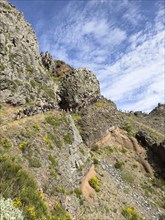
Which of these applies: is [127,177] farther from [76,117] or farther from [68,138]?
[76,117]

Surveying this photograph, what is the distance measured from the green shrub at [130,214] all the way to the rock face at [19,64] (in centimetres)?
2219

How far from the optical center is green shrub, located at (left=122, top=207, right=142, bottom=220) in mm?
22328

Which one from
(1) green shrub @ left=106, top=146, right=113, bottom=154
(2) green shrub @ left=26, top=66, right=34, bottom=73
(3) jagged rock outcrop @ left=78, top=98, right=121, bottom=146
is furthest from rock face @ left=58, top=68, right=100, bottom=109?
(1) green shrub @ left=106, top=146, right=113, bottom=154

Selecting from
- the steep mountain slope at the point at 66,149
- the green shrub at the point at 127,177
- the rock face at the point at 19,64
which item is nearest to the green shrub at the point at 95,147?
the steep mountain slope at the point at 66,149

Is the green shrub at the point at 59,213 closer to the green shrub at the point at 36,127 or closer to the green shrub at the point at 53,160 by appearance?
the green shrub at the point at 53,160

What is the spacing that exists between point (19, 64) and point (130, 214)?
32.2m

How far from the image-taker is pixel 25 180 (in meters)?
15.5

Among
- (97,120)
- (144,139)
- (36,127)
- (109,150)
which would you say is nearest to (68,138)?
(36,127)

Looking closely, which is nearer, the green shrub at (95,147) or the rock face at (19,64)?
the green shrub at (95,147)

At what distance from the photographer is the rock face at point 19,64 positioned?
3750cm

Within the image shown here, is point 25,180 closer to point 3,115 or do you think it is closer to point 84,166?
point 84,166

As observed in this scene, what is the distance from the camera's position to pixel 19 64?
42969 mm

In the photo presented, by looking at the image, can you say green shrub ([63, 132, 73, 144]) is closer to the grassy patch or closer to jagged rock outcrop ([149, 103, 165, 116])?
the grassy patch

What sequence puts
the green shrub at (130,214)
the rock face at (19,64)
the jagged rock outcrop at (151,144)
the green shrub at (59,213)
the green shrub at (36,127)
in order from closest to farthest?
the green shrub at (59,213), the green shrub at (130,214), the green shrub at (36,127), the rock face at (19,64), the jagged rock outcrop at (151,144)
